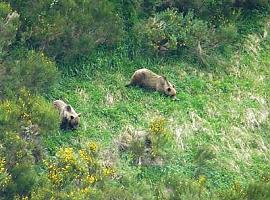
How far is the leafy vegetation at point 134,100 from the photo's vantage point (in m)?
15.1

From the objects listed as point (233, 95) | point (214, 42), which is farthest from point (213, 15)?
point (233, 95)

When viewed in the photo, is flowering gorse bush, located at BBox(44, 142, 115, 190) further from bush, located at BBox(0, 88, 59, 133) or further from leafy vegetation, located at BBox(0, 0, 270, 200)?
bush, located at BBox(0, 88, 59, 133)

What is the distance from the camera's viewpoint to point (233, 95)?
19828 mm

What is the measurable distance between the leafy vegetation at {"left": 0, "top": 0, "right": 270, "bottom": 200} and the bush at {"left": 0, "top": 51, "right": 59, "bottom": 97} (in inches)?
1.1

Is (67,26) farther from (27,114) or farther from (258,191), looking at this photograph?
(258,191)

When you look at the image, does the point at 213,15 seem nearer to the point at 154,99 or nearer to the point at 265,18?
the point at 265,18

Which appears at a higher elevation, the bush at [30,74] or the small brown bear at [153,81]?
the bush at [30,74]

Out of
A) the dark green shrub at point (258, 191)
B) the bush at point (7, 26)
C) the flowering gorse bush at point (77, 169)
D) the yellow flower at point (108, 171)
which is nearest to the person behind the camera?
the flowering gorse bush at point (77, 169)

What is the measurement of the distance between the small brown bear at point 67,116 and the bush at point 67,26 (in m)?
1.86

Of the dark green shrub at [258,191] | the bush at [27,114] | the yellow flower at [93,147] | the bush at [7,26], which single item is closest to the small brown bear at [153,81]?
the bush at [7,26]

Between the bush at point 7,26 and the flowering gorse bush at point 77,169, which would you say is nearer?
the flowering gorse bush at point 77,169

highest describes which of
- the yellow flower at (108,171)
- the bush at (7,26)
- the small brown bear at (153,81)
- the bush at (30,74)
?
the bush at (7,26)

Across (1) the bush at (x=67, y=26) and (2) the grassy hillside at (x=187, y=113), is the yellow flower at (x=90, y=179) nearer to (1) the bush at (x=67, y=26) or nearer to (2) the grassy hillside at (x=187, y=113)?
(2) the grassy hillside at (x=187, y=113)

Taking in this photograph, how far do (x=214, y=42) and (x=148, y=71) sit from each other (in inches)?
110
